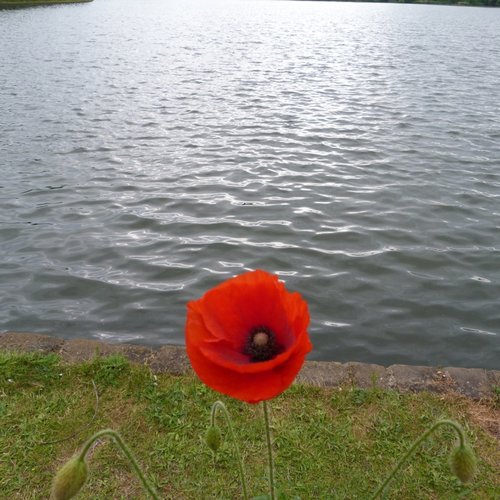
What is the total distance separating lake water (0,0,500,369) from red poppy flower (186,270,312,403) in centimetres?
385

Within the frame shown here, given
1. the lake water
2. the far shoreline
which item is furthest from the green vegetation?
the lake water

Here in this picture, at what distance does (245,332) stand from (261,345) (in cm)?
10

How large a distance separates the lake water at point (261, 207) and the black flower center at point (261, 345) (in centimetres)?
385

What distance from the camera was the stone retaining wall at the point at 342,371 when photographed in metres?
4.01

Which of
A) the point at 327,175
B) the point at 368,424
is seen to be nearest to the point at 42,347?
the point at 368,424

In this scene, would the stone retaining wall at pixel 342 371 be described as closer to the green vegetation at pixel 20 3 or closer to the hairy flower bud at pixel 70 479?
the hairy flower bud at pixel 70 479

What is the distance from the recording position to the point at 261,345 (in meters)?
1.58

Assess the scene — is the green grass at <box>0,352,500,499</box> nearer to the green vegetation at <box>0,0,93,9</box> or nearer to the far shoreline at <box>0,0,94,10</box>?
the far shoreline at <box>0,0,94,10</box>

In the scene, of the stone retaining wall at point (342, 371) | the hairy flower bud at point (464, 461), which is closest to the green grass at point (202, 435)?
the stone retaining wall at point (342, 371)

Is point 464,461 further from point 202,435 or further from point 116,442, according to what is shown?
point 202,435

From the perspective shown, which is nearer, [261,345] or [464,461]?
[261,345]

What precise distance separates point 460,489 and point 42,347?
10.4ft

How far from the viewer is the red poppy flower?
1395 mm

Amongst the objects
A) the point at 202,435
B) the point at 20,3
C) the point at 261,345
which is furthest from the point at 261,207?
the point at 20,3
